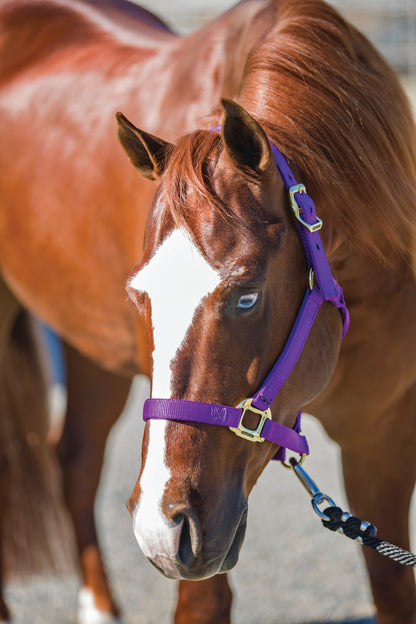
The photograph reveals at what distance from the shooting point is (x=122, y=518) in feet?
10.9

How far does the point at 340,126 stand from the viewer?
4.58 ft

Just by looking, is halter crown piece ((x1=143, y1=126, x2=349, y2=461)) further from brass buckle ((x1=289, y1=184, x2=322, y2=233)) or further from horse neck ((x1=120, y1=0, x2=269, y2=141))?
horse neck ((x1=120, y1=0, x2=269, y2=141))

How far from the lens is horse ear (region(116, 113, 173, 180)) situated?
134cm

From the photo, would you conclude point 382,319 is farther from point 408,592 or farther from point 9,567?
point 9,567

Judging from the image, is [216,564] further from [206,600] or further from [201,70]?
[201,70]

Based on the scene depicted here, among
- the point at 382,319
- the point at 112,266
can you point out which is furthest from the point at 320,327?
the point at 112,266

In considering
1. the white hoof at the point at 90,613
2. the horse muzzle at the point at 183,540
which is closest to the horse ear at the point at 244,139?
the horse muzzle at the point at 183,540

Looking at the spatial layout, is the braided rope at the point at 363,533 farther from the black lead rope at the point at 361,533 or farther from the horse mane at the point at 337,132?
the horse mane at the point at 337,132

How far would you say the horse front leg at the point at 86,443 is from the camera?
2.62 metres

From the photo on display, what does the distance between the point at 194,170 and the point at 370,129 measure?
0.44 metres

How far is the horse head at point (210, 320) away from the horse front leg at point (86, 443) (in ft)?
4.98

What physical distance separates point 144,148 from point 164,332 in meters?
0.41

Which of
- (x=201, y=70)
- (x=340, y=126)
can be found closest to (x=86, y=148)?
(x=201, y=70)

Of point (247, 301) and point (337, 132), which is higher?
point (337, 132)
